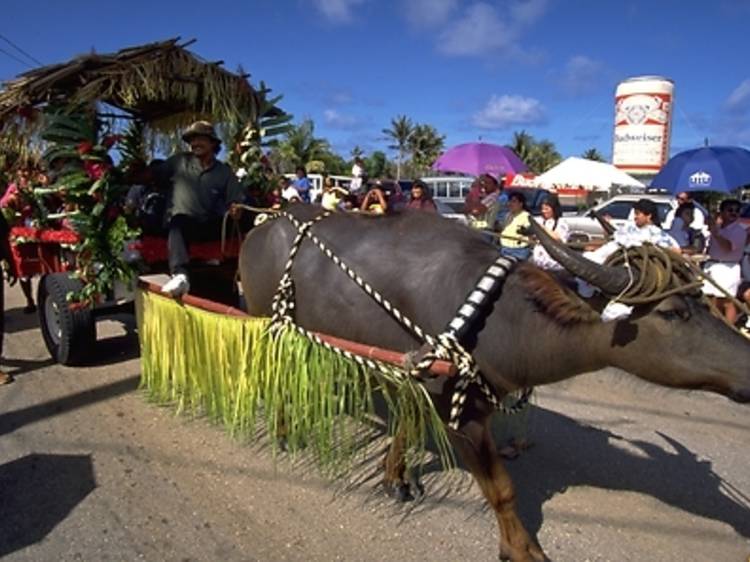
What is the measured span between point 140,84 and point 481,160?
7487mm

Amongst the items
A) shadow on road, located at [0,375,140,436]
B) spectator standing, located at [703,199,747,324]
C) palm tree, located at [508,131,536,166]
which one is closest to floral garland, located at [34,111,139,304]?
shadow on road, located at [0,375,140,436]

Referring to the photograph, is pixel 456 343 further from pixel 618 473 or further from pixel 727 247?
pixel 727 247

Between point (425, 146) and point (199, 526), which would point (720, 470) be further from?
point (425, 146)

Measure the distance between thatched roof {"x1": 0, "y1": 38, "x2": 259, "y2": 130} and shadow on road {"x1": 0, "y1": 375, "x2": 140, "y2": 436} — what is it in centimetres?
214

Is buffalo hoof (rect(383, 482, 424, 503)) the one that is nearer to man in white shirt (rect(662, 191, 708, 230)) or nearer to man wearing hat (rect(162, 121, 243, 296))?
man wearing hat (rect(162, 121, 243, 296))

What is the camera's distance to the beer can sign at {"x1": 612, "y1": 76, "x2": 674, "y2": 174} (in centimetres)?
2705

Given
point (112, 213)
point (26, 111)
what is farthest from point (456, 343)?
point (26, 111)

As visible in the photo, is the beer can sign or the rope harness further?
the beer can sign

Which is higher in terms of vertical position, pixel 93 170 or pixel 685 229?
pixel 93 170

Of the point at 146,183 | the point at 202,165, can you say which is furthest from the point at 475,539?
the point at 146,183

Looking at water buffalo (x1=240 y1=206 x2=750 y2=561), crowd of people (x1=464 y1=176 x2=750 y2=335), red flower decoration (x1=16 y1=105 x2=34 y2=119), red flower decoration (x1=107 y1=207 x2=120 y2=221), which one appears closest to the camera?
water buffalo (x1=240 y1=206 x2=750 y2=561)

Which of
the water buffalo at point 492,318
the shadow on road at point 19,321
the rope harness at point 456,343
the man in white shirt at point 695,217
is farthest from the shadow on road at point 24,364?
the man in white shirt at point 695,217

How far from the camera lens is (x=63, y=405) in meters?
4.50

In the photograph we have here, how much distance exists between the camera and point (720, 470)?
3.77 meters
